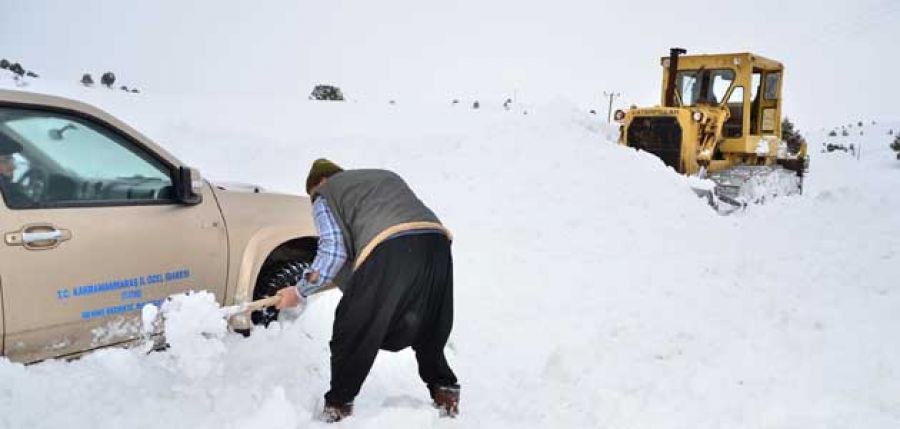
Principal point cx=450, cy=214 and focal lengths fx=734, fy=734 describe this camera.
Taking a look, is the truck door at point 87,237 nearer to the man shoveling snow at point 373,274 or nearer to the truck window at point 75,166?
the truck window at point 75,166

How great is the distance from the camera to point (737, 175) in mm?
12719

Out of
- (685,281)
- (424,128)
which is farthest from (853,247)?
(424,128)

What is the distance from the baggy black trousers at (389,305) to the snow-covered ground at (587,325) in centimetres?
27

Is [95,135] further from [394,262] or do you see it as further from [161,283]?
[394,262]

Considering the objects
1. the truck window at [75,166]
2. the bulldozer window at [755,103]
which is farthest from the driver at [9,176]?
the bulldozer window at [755,103]

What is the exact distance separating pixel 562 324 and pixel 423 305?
241 centimetres

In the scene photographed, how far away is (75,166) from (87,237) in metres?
0.41

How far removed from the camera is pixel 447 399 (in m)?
3.80

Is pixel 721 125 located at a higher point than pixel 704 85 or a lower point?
lower

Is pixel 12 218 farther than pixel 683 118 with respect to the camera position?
No

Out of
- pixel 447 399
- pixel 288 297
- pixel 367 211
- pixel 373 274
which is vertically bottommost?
pixel 447 399

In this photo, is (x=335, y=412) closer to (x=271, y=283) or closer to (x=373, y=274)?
(x=373, y=274)

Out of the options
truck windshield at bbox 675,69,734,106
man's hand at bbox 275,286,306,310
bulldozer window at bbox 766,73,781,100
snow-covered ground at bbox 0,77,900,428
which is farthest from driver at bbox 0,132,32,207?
bulldozer window at bbox 766,73,781,100

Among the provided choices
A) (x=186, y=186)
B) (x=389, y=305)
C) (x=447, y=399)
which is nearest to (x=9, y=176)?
(x=186, y=186)
